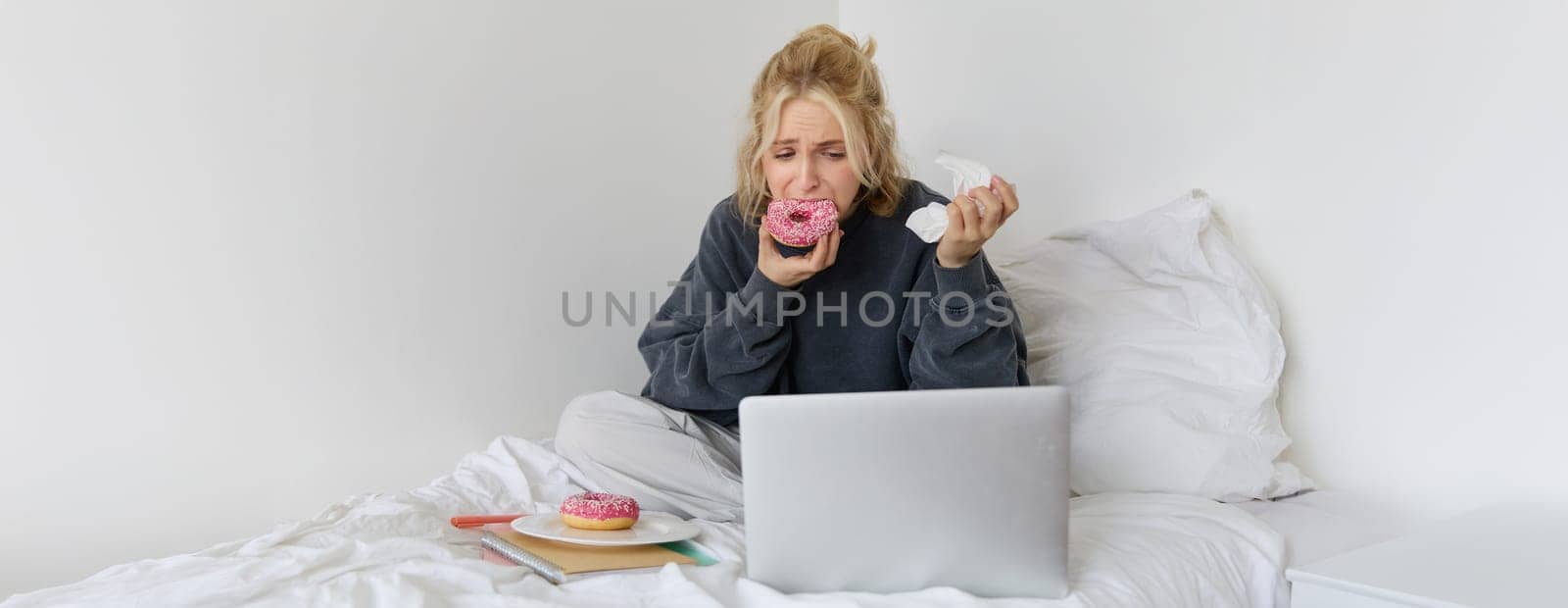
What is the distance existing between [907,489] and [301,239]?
130 cm

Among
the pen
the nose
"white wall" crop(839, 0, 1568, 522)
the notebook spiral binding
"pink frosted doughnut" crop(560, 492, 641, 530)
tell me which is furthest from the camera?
the nose

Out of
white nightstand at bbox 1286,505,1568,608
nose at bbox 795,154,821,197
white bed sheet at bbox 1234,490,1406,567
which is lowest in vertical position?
white bed sheet at bbox 1234,490,1406,567

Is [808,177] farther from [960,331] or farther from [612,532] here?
[612,532]

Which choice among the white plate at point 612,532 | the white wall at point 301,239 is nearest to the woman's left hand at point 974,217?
the white plate at point 612,532

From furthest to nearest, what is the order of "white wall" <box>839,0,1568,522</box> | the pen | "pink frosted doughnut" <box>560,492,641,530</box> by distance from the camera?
"white wall" <box>839,0,1568,522</box>
the pen
"pink frosted doughnut" <box>560,492,641,530</box>

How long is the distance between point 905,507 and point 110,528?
1325 millimetres

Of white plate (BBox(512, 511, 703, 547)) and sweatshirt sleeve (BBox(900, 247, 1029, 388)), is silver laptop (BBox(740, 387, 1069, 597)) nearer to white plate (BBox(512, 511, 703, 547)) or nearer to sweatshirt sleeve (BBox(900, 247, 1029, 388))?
white plate (BBox(512, 511, 703, 547))

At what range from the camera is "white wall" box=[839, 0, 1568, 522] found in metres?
1.73

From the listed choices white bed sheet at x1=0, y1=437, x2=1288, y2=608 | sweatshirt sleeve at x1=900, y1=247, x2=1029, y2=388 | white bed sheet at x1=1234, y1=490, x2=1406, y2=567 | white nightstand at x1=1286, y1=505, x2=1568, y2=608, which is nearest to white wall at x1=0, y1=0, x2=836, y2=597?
white bed sheet at x1=0, y1=437, x2=1288, y2=608

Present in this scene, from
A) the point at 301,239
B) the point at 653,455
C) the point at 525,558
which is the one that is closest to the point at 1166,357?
the point at 653,455

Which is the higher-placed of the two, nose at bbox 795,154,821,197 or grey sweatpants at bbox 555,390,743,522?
nose at bbox 795,154,821,197

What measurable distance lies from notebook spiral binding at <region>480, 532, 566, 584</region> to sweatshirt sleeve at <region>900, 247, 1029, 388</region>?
0.71 m

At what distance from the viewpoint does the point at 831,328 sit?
1.95 metres

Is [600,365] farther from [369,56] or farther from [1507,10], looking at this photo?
[1507,10]
